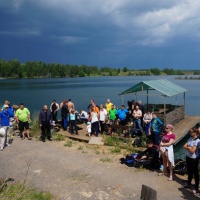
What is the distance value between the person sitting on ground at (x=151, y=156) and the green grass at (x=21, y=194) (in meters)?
3.37

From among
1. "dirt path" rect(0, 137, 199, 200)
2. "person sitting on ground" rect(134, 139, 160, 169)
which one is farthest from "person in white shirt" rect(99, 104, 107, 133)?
A: "person sitting on ground" rect(134, 139, 160, 169)

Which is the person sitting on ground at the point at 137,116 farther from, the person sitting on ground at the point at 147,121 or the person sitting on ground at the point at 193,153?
the person sitting on ground at the point at 193,153

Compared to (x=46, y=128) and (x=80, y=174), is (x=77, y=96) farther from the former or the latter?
(x=80, y=174)

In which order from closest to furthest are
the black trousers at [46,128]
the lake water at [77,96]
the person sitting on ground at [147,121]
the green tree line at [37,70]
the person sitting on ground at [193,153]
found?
the person sitting on ground at [193,153] → the black trousers at [46,128] → the person sitting on ground at [147,121] → the lake water at [77,96] → the green tree line at [37,70]

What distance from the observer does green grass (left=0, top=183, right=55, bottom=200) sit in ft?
16.7

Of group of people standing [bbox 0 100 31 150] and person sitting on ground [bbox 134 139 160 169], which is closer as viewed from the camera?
person sitting on ground [bbox 134 139 160 169]

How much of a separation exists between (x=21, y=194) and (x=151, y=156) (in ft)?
15.1

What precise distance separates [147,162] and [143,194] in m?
4.34

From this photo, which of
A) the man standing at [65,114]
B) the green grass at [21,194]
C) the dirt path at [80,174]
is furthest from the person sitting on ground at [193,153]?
the man standing at [65,114]

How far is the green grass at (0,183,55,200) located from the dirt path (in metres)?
0.35

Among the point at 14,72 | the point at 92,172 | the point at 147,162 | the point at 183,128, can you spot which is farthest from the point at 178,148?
the point at 14,72

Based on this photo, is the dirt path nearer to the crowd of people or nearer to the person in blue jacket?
the crowd of people

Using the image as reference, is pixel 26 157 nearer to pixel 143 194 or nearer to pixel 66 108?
pixel 66 108

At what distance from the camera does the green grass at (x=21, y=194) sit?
508 cm
